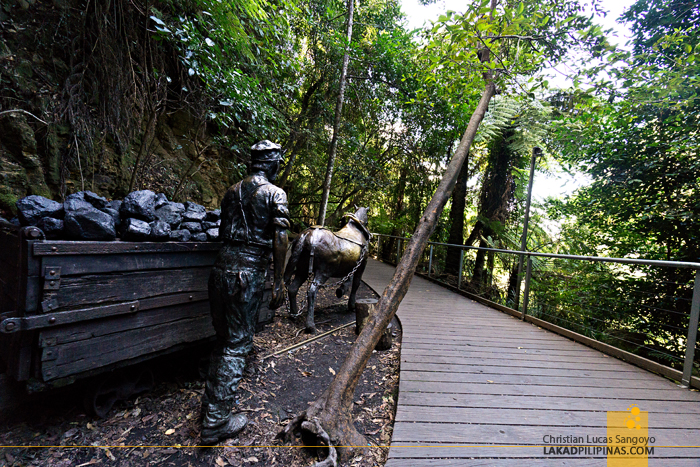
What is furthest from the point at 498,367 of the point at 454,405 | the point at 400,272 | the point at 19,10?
the point at 19,10

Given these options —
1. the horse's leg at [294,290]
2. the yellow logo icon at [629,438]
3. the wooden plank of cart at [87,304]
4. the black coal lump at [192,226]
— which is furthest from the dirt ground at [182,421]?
the yellow logo icon at [629,438]

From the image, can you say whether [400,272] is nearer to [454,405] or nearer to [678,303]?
[454,405]

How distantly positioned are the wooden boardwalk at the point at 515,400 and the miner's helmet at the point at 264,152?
2.52m

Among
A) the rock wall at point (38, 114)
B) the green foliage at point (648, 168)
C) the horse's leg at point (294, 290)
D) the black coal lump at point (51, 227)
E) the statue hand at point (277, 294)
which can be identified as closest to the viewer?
the black coal lump at point (51, 227)

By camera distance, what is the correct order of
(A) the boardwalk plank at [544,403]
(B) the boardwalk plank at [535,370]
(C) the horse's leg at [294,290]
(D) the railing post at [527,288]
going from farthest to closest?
(D) the railing post at [527,288], (C) the horse's leg at [294,290], (B) the boardwalk plank at [535,370], (A) the boardwalk plank at [544,403]

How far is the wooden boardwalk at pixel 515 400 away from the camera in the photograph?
6.55 feet

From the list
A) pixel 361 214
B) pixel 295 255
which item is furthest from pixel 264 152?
pixel 361 214

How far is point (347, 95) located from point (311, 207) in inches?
220

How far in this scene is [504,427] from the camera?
2.24 meters

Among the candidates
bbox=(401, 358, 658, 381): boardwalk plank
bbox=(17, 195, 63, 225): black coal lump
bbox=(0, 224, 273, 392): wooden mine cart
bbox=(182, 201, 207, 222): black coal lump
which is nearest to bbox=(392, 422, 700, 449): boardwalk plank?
bbox=(401, 358, 658, 381): boardwalk plank

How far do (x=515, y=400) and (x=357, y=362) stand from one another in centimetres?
152

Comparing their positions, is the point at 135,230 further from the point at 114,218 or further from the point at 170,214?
the point at 170,214

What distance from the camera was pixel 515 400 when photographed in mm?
2596

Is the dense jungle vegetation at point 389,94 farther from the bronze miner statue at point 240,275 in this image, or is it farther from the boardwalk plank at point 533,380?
the bronze miner statue at point 240,275
